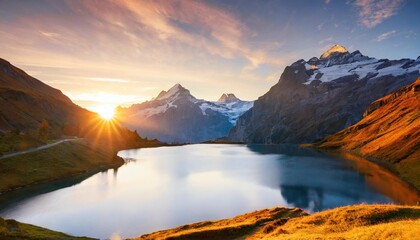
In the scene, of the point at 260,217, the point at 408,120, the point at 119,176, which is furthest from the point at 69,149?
the point at 408,120

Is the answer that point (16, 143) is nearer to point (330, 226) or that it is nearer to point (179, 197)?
point (179, 197)

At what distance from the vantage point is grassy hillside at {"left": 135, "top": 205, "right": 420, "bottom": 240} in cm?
2898

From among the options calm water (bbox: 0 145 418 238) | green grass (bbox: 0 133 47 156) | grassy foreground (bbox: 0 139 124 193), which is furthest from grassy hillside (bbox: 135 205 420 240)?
green grass (bbox: 0 133 47 156)

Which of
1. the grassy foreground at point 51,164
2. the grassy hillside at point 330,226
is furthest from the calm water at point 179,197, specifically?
the grassy hillside at point 330,226

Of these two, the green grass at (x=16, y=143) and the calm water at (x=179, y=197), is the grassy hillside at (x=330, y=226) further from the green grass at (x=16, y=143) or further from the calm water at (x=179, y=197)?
the green grass at (x=16, y=143)

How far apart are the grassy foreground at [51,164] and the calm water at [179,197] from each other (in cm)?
930

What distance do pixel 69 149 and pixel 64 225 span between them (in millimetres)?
103538

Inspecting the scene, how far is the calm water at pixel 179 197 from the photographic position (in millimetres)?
71062

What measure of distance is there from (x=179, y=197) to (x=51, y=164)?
6831cm

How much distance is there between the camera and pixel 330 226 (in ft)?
123

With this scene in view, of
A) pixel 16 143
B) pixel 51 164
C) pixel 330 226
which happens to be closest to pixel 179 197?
pixel 330 226

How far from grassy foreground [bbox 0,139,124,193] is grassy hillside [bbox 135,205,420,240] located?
3018 inches

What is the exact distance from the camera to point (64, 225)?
68562 millimetres

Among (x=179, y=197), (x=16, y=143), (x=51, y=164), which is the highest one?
(x=16, y=143)
